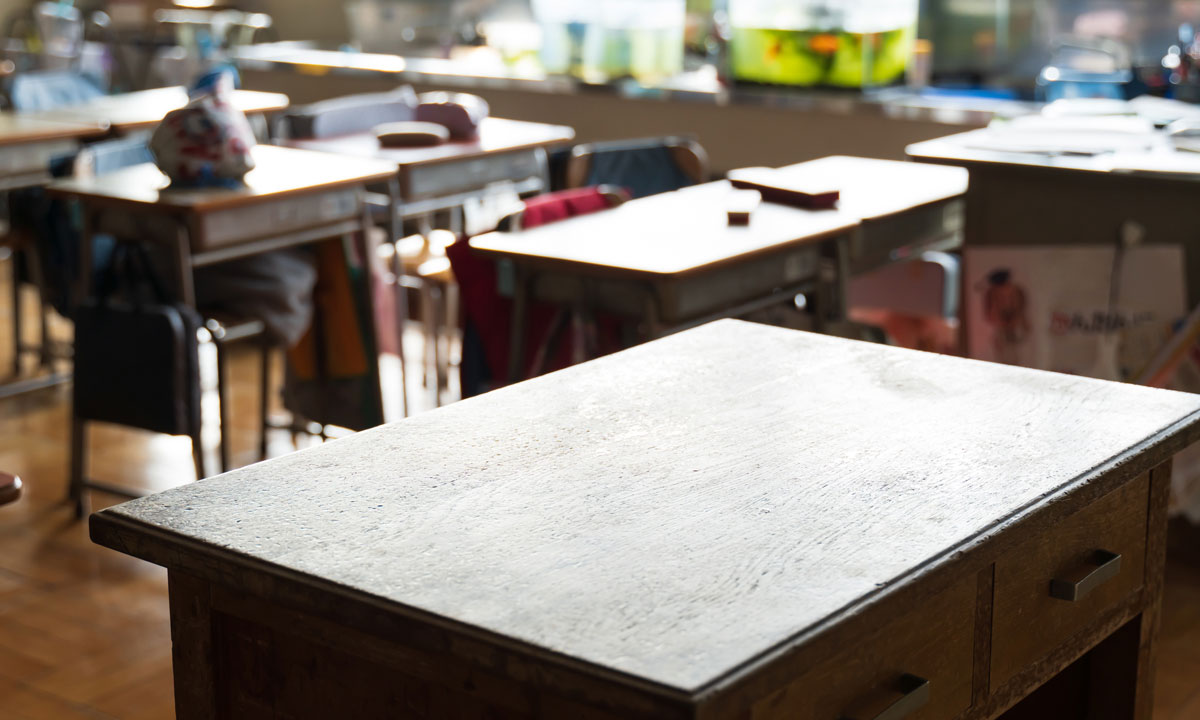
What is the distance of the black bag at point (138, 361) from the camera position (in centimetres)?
304

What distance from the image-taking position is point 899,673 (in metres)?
1.07

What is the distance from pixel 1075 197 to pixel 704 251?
90 cm

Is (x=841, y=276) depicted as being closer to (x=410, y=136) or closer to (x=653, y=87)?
(x=410, y=136)

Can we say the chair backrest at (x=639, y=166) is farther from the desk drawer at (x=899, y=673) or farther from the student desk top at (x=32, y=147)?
the desk drawer at (x=899, y=673)

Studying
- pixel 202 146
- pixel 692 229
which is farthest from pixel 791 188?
pixel 202 146

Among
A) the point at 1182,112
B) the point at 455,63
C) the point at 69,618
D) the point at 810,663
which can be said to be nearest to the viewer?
the point at 810,663

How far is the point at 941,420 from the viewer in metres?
1.35

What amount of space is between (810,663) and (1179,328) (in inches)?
89.9

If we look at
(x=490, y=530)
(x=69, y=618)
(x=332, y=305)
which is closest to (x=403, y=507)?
(x=490, y=530)

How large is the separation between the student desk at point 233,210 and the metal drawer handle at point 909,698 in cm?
224

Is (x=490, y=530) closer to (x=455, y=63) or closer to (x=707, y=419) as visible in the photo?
(x=707, y=419)

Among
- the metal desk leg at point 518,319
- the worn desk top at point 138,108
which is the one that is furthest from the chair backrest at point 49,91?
the metal desk leg at point 518,319

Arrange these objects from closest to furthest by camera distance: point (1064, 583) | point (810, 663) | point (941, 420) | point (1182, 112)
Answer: point (810, 663) < point (1064, 583) < point (941, 420) < point (1182, 112)

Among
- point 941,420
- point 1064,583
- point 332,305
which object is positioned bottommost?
point 332,305
